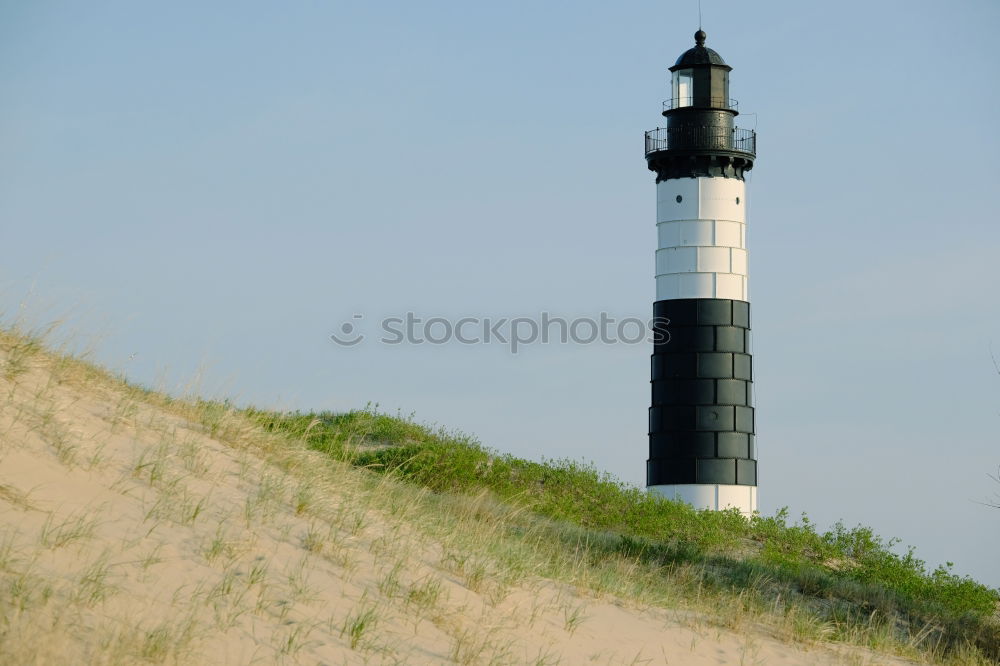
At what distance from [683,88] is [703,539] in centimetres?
1424

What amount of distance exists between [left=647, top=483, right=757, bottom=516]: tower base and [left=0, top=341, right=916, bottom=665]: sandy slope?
1629cm

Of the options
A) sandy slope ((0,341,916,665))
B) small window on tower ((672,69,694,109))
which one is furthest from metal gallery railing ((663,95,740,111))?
sandy slope ((0,341,916,665))

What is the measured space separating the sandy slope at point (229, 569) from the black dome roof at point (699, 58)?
20.5m

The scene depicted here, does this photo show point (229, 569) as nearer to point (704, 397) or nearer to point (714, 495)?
point (714, 495)

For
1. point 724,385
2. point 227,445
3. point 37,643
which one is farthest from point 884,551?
point 37,643

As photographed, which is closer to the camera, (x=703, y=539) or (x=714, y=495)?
(x=703, y=539)

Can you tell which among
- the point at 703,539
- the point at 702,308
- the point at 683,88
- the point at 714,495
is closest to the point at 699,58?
the point at 683,88

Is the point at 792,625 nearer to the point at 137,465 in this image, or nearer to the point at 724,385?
the point at 137,465

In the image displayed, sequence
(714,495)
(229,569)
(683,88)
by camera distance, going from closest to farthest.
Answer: (229,569) < (714,495) < (683,88)

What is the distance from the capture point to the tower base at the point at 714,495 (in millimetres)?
27281

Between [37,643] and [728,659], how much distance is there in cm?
615

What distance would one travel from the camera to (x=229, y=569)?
26.8ft

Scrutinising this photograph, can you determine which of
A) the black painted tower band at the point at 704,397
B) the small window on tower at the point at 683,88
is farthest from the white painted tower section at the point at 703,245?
the small window on tower at the point at 683,88

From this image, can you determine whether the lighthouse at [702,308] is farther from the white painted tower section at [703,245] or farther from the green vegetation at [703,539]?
the green vegetation at [703,539]
